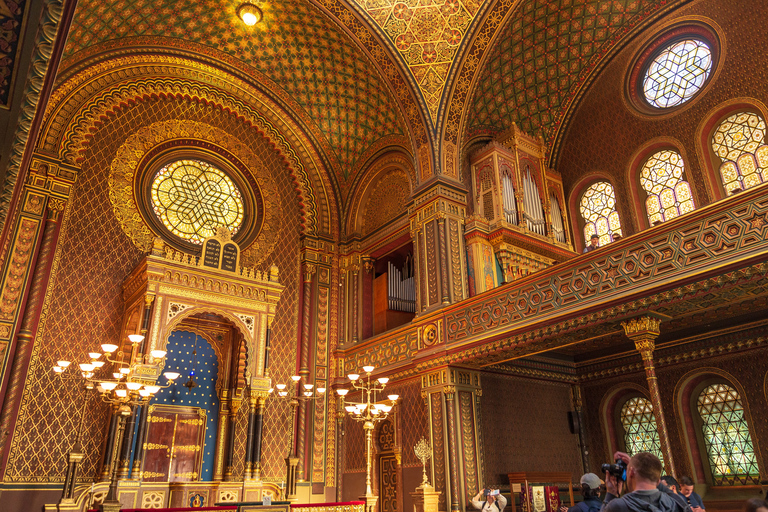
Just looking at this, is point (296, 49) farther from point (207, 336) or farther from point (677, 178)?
point (677, 178)

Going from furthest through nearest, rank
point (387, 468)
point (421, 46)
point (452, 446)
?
point (421, 46), point (387, 468), point (452, 446)

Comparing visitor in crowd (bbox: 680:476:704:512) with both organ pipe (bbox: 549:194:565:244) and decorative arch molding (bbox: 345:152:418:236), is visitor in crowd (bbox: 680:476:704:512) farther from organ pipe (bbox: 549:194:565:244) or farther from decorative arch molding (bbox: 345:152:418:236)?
decorative arch molding (bbox: 345:152:418:236)

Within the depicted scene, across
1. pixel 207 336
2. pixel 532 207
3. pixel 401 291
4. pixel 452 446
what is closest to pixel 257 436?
pixel 207 336

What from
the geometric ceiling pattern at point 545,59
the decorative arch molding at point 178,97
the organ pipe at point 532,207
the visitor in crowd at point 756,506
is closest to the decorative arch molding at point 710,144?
the geometric ceiling pattern at point 545,59

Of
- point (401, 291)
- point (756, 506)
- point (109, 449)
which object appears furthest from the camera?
point (401, 291)

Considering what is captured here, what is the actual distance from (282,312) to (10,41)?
1075cm

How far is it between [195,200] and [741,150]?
12.7m

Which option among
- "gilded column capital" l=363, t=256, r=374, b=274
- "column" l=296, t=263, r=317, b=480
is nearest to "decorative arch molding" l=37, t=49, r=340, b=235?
"gilded column capital" l=363, t=256, r=374, b=274

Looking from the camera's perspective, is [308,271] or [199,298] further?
[308,271]

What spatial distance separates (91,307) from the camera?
12047 millimetres

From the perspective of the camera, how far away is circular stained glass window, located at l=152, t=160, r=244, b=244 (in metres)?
13.9

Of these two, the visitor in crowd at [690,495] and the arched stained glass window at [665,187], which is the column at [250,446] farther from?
the arched stained glass window at [665,187]

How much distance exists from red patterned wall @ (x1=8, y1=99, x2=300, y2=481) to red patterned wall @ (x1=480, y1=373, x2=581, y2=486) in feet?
16.8

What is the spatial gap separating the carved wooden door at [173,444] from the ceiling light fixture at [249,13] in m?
9.44
